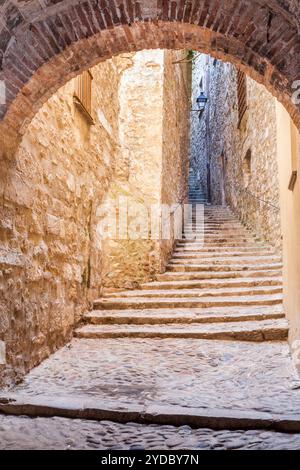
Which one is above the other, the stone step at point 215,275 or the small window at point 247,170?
the small window at point 247,170

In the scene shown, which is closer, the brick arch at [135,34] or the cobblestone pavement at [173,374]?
the brick arch at [135,34]

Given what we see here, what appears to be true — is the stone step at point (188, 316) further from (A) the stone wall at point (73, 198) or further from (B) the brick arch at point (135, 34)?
(B) the brick arch at point (135, 34)

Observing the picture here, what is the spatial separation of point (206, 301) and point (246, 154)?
5.04 meters

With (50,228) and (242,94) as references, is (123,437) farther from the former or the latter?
(242,94)

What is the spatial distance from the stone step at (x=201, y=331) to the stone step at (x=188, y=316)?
0.08m

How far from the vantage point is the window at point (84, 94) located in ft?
13.8

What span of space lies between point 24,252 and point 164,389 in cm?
138

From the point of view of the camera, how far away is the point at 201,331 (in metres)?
4.10

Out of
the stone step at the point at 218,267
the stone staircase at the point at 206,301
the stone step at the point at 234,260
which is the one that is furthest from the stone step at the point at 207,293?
the stone step at the point at 234,260

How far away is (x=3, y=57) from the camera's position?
7.67 feet

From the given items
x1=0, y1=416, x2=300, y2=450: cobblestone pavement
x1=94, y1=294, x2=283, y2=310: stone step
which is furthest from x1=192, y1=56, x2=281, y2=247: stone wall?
x1=0, y1=416, x2=300, y2=450: cobblestone pavement

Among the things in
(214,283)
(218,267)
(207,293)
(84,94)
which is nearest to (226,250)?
Result: (218,267)

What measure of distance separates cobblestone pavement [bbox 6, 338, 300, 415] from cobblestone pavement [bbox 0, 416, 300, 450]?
0.25 meters

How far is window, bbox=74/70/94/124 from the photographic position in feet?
13.8
